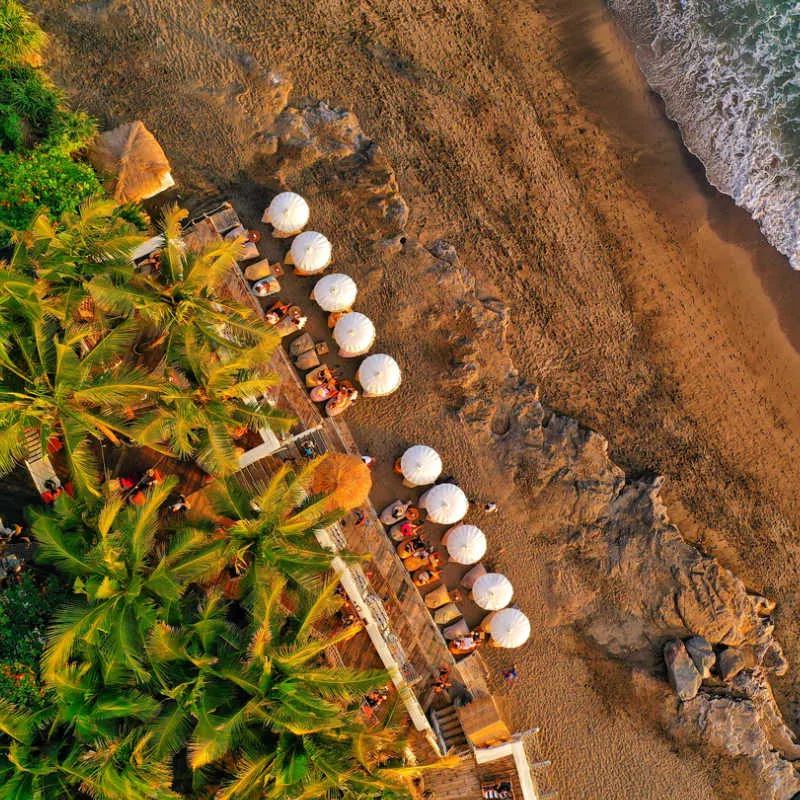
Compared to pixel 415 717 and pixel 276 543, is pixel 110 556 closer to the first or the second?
pixel 276 543

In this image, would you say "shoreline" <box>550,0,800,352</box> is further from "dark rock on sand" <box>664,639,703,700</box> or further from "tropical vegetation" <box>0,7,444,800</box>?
"tropical vegetation" <box>0,7,444,800</box>

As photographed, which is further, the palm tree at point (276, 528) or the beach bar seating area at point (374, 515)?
the beach bar seating area at point (374, 515)

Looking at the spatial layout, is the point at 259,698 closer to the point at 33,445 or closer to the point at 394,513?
the point at 394,513

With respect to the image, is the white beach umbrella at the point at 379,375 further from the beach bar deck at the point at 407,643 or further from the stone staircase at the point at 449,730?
the stone staircase at the point at 449,730

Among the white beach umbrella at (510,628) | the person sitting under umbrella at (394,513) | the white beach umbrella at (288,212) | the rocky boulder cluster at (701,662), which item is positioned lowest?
the rocky boulder cluster at (701,662)

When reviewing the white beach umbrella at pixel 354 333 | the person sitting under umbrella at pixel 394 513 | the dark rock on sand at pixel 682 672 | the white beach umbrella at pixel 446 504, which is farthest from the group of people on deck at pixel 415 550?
the dark rock on sand at pixel 682 672

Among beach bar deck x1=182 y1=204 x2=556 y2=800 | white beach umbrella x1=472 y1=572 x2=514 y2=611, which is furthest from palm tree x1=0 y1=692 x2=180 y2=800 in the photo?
white beach umbrella x1=472 y1=572 x2=514 y2=611

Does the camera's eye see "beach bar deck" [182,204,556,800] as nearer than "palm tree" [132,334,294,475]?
No

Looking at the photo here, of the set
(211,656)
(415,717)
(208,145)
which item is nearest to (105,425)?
(211,656)
